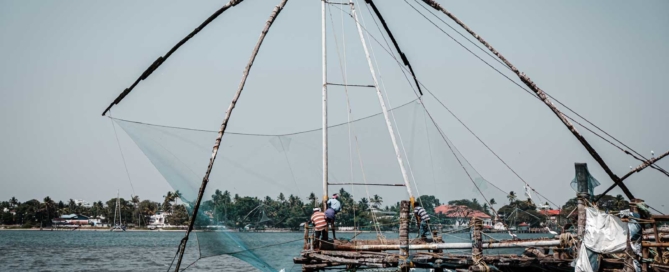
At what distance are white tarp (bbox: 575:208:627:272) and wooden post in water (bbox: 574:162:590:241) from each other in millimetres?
154

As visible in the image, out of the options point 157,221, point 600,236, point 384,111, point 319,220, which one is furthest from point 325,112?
point 157,221

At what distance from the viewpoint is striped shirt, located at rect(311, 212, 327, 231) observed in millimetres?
14766

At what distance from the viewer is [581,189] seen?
12422 mm

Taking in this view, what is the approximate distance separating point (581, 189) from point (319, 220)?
580 centimetres

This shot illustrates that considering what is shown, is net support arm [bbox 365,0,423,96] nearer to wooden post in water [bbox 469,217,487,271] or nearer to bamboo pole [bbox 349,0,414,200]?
bamboo pole [bbox 349,0,414,200]

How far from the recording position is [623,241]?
1197 cm

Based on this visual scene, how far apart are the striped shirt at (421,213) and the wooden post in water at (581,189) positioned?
4.30 m

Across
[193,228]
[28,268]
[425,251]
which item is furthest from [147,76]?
[28,268]

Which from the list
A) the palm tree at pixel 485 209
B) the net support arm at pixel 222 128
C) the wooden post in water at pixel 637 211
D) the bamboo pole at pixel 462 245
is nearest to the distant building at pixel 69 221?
the net support arm at pixel 222 128

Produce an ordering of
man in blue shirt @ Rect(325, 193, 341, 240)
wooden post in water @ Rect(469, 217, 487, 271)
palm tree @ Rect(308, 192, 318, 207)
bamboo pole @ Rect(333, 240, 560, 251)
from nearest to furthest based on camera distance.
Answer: wooden post in water @ Rect(469, 217, 487, 271) → bamboo pole @ Rect(333, 240, 560, 251) → man in blue shirt @ Rect(325, 193, 341, 240) → palm tree @ Rect(308, 192, 318, 207)

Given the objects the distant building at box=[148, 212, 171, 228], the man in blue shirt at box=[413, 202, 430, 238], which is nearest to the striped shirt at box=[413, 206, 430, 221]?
the man in blue shirt at box=[413, 202, 430, 238]

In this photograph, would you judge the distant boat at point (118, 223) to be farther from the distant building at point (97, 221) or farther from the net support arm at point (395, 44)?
the net support arm at point (395, 44)

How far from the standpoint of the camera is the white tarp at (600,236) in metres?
12.0

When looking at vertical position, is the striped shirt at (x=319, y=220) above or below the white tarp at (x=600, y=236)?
above
